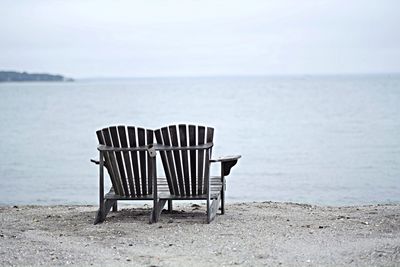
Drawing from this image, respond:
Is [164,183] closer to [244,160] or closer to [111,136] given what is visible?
[111,136]

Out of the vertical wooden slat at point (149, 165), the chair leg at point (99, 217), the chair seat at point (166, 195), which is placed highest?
the vertical wooden slat at point (149, 165)

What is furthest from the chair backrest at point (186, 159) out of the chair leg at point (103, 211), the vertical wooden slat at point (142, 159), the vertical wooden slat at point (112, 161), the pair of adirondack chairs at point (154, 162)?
the chair leg at point (103, 211)

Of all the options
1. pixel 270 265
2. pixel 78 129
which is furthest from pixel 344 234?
pixel 78 129

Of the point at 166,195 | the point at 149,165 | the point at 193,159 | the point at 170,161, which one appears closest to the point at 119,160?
the point at 149,165

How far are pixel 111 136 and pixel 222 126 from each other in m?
31.5

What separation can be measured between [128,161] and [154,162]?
1.15 feet

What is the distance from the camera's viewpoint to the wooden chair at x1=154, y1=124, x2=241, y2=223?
824 centimetres

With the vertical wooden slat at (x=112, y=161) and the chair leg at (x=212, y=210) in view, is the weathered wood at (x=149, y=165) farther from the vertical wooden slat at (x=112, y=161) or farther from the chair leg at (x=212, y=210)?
the chair leg at (x=212, y=210)

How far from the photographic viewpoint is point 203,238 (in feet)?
24.9

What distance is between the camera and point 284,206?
34.0 ft

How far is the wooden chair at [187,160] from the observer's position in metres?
8.24

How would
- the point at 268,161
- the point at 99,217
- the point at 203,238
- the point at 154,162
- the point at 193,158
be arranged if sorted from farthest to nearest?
the point at 268,161, the point at 99,217, the point at 193,158, the point at 154,162, the point at 203,238

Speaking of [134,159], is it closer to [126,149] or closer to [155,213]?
[126,149]

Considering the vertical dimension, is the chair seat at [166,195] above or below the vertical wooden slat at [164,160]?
below
